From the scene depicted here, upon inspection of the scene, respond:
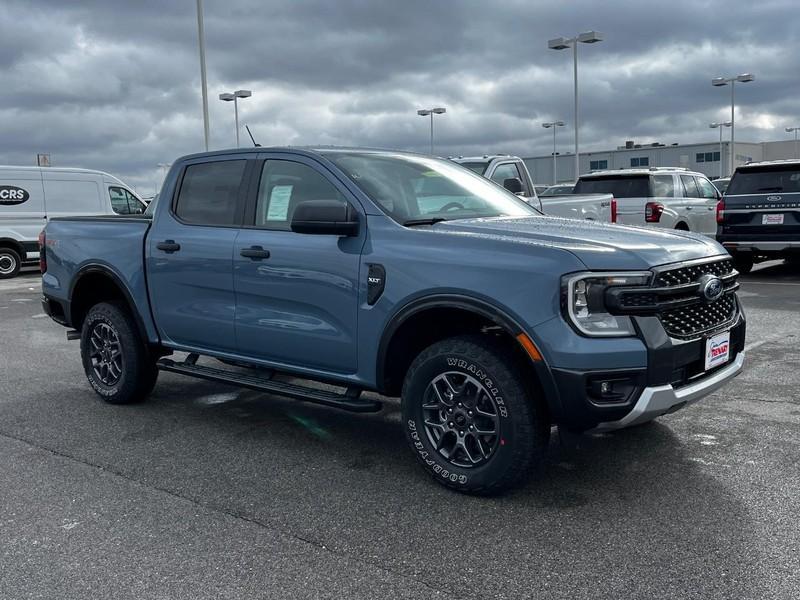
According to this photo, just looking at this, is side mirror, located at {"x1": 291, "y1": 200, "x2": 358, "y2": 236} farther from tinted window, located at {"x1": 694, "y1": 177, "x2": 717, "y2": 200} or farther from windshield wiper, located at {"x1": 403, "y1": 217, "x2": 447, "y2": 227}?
tinted window, located at {"x1": 694, "y1": 177, "x2": 717, "y2": 200}

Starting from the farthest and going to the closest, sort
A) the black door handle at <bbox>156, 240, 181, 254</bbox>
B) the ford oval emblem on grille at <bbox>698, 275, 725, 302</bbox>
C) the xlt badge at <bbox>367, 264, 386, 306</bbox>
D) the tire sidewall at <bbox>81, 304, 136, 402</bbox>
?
the tire sidewall at <bbox>81, 304, 136, 402</bbox> < the black door handle at <bbox>156, 240, 181, 254</bbox> < the xlt badge at <bbox>367, 264, 386, 306</bbox> < the ford oval emblem on grille at <bbox>698, 275, 725, 302</bbox>

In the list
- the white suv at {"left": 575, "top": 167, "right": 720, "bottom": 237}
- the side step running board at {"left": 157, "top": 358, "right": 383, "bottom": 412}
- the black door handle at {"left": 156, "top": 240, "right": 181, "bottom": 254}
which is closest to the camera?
the side step running board at {"left": 157, "top": 358, "right": 383, "bottom": 412}

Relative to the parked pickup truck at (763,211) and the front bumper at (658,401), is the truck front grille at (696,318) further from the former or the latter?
the parked pickup truck at (763,211)

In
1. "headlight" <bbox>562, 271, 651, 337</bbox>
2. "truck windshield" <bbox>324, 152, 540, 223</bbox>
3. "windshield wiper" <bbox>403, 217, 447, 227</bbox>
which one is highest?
"truck windshield" <bbox>324, 152, 540, 223</bbox>

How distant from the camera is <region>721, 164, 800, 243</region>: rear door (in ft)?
41.4

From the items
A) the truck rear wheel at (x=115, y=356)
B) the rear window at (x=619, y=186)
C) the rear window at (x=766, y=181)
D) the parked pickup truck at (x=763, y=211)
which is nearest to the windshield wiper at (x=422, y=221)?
the truck rear wheel at (x=115, y=356)

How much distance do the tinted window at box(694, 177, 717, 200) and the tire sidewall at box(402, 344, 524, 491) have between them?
14071 millimetres

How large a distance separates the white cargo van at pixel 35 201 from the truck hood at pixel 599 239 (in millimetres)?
15550

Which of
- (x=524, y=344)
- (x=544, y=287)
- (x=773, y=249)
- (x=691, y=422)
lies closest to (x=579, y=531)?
(x=524, y=344)

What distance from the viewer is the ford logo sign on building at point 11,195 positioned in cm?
1759

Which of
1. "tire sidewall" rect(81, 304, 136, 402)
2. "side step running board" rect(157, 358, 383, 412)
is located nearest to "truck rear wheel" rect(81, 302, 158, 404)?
"tire sidewall" rect(81, 304, 136, 402)

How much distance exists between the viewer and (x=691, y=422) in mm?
5211

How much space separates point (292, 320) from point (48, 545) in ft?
5.69

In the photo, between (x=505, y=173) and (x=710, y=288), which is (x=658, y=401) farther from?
(x=505, y=173)
